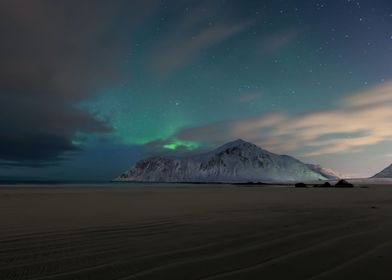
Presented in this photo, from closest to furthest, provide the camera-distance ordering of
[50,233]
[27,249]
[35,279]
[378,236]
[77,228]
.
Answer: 1. [35,279]
2. [27,249]
3. [378,236]
4. [50,233]
5. [77,228]

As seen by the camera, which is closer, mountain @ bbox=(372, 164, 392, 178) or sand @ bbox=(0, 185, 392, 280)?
sand @ bbox=(0, 185, 392, 280)

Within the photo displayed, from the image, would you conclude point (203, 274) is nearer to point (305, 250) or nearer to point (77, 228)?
point (305, 250)

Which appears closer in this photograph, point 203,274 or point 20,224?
point 203,274

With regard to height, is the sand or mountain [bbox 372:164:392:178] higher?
mountain [bbox 372:164:392:178]

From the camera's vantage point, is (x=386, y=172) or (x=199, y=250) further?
(x=386, y=172)

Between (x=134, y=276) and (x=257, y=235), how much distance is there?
258cm

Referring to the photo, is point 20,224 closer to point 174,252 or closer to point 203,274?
point 174,252

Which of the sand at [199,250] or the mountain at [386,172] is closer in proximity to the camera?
the sand at [199,250]

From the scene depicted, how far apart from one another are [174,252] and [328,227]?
3.25 meters

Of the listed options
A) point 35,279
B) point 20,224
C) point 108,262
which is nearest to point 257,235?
point 108,262

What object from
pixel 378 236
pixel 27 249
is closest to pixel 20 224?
pixel 27 249

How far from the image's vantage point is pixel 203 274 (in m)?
2.88

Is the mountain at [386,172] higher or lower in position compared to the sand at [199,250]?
higher

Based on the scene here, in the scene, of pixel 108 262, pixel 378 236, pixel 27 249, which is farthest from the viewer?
pixel 378 236
